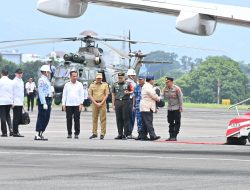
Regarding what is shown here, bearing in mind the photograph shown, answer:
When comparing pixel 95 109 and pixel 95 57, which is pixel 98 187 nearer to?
pixel 95 109

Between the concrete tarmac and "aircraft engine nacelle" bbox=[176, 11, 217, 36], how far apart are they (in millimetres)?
2543

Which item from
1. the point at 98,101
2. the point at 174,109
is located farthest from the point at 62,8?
the point at 98,101

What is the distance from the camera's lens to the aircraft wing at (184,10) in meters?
23.3

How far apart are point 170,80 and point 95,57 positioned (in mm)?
33540

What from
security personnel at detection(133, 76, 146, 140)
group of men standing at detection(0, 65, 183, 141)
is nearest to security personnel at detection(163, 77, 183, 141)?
group of men standing at detection(0, 65, 183, 141)

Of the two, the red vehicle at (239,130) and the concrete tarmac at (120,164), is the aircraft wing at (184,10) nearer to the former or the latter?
the concrete tarmac at (120,164)

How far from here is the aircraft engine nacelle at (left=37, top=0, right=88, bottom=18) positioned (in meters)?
23.3

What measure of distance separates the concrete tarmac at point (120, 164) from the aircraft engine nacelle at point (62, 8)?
2.86 metres

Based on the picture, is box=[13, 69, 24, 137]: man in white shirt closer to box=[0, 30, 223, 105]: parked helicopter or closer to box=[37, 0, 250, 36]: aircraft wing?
box=[37, 0, 250, 36]: aircraft wing

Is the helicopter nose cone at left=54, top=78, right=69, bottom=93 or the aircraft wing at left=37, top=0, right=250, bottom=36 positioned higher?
the aircraft wing at left=37, top=0, right=250, bottom=36

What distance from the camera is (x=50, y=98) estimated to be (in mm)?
30906

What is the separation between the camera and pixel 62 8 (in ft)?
76.3

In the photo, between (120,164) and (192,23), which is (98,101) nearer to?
(192,23)

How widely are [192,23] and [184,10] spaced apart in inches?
13.1
